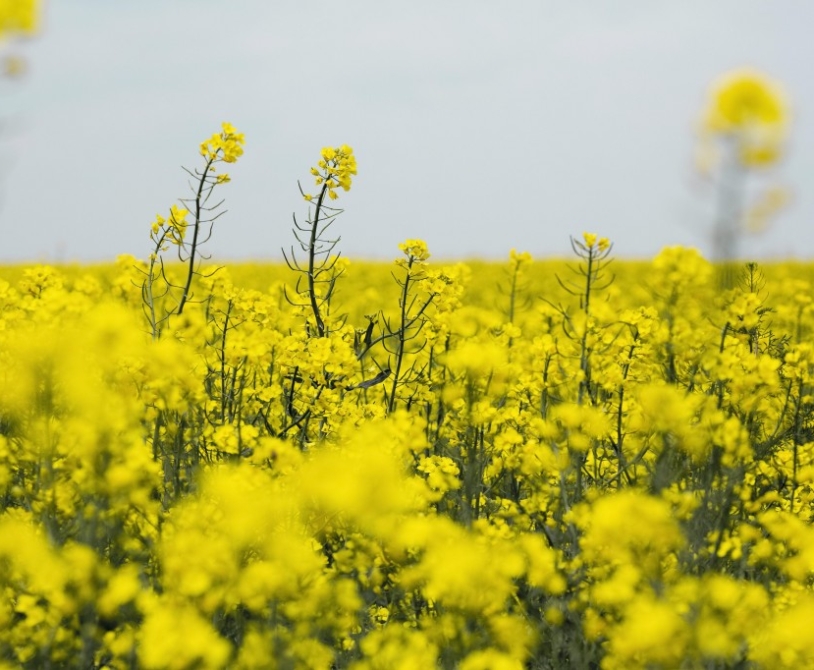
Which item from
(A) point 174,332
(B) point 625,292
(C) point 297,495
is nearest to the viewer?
(C) point 297,495

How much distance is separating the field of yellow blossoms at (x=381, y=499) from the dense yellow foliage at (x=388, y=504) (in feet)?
0.05

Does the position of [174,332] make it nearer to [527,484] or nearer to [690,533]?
[527,484]

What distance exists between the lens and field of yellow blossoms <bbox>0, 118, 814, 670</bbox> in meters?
2.60

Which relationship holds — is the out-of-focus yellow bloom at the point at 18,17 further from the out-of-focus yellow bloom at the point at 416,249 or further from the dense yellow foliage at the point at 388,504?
the out-of-focus yellow bloom at the point at 416,249

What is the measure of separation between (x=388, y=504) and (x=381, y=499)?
27mm

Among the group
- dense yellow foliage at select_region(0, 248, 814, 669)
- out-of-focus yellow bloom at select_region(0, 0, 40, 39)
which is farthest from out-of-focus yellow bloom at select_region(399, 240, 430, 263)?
out-of-focus yellow bloom at select_region(0, 0, 40, 39)

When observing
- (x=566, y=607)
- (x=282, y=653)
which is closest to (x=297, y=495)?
(x=282, y=653)

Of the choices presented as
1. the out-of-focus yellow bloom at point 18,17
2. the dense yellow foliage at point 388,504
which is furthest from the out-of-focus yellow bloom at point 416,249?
the out-of-focus yellow bloom at point 18,17

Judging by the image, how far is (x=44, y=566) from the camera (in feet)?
8.71

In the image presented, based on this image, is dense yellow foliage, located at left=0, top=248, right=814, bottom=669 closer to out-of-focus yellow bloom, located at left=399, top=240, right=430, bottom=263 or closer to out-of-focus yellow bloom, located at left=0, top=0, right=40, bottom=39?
out-of-focus yellow bloom, located at left=399, top=240, right=430, bottom=263

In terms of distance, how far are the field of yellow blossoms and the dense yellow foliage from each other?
0.02 metres

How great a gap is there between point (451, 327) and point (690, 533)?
188cm

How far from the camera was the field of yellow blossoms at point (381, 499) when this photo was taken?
8.54 ft

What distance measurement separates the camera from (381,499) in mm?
2596
